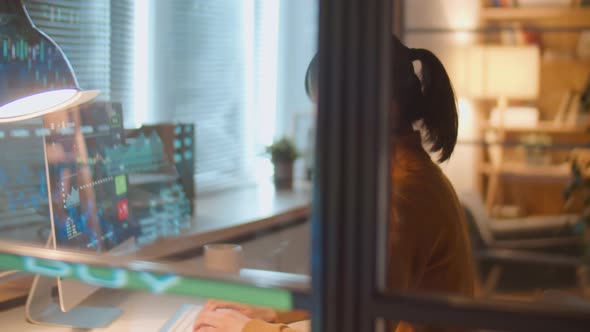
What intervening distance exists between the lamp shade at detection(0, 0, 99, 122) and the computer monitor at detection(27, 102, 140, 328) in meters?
0.05

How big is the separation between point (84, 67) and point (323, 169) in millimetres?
1981

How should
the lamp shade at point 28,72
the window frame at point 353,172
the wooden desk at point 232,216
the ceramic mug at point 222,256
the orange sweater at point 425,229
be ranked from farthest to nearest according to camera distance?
the wooden desk at point 232,216, the ceramic mug at point 222,256, the lamp shade at point 28,72, the orange sweater at point 425,229, the window frame at point 353,172

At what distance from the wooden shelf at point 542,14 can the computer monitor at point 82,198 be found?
3789 millimetres

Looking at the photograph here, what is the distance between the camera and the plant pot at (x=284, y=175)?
10.00ft

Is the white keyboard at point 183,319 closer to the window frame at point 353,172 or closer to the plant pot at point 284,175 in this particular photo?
the window frame at point 353,172

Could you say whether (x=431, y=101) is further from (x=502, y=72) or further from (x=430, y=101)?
(x=502, y=72)

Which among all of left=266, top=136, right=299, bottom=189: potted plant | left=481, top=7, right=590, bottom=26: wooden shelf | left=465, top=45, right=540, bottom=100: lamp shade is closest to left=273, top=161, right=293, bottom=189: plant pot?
left=266, top=136, right=299, bottom=189: potted plant

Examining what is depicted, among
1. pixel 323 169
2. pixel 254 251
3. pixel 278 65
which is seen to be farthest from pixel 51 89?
pixel 278 65

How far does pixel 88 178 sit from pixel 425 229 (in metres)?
0.71

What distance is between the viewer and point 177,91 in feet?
9.95

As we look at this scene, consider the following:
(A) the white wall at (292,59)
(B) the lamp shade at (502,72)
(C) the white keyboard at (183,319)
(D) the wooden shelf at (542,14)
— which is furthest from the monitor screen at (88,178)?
(D) the wooden shelf at (542,14)

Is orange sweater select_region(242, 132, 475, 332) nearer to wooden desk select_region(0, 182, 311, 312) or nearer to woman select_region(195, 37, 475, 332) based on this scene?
woman select_region(195, 37, 475, 332)

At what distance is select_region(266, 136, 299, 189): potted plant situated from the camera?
119 inches

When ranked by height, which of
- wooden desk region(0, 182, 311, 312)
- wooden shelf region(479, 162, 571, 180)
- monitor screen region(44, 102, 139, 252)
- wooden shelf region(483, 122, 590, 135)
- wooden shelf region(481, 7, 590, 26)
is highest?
wooden shelf region(481, 7, 590, 26)
